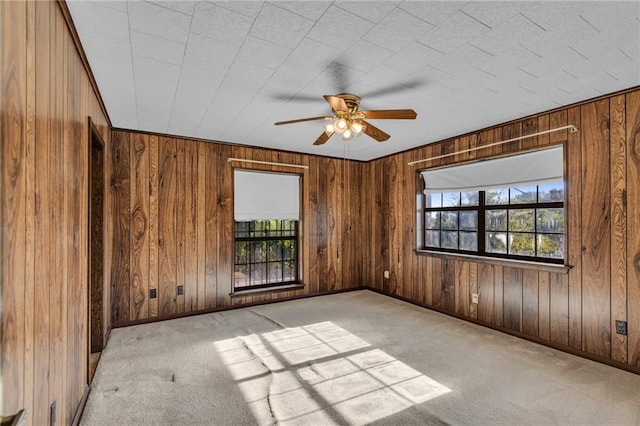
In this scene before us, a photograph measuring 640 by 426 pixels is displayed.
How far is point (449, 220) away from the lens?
14.6 ft

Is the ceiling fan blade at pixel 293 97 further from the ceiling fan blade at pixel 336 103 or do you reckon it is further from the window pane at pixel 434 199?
the window pane at pixel 434 199

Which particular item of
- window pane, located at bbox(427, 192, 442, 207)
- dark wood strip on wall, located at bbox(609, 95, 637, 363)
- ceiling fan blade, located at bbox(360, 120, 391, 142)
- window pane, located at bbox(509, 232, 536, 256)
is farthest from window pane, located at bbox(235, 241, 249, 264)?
dark wood strip on wall, located at bbox(609, 95, 637, 363)

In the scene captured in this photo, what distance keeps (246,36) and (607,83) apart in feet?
9.05

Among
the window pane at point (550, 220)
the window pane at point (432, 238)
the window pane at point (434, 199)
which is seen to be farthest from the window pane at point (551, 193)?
the window pane at point (432, 238)

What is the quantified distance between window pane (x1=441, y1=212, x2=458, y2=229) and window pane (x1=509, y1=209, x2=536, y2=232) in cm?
75

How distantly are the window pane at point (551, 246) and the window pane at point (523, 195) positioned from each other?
405 mm

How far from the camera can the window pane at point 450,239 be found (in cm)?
437

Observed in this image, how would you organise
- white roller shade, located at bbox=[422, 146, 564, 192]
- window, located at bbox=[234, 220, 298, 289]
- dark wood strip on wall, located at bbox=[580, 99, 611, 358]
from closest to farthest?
dark wood strip on wall, located at bbox=[580, 99, 611, 358]
white roller shade, located at bbox=[422, 146, 564, 192]
window, located at bbox=[234, 220, 298, 289]

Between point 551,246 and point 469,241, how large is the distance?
3.14 ft

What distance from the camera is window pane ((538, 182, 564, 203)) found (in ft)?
10.7

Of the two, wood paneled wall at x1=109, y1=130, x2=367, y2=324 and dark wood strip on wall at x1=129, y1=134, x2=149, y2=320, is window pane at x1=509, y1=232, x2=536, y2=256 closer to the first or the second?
wood paneled wall at x1=109, y1=130, x2=367, y2=324

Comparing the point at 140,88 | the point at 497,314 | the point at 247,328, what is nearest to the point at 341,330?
the point at 247,328

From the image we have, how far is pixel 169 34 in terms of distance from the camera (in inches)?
73.6

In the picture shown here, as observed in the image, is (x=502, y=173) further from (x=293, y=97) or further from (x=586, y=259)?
(x=293, y=97)
